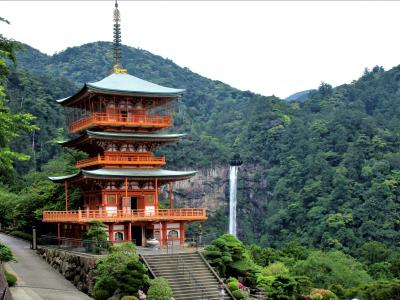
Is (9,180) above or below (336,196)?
above

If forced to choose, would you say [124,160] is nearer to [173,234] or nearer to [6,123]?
[173,234]

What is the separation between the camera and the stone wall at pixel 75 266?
29.3 metres

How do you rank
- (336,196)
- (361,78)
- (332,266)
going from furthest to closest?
(361,78) → (336,196) → (332,266)

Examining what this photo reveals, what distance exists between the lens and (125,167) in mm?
36469

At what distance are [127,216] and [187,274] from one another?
5785mm

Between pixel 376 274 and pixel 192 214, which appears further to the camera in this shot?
pixel 376 274

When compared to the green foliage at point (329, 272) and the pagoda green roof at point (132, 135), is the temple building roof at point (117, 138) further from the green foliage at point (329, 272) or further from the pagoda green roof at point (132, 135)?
the green foliage at point (329, 272)

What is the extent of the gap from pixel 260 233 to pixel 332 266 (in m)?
55.2

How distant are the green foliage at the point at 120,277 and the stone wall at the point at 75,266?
213cm

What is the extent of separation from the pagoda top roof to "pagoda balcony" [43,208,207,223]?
22.2 ft

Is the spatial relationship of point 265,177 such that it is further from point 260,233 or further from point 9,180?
point 9,180

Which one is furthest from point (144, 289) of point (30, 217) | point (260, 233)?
point (260, 233)

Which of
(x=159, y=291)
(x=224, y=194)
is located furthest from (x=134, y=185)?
(x=224, y=194)

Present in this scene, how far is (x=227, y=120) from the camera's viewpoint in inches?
5369
